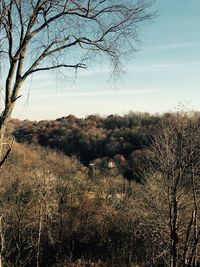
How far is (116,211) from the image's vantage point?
33406 mm

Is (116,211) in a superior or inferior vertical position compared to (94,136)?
inferior

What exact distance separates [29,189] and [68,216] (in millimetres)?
3965

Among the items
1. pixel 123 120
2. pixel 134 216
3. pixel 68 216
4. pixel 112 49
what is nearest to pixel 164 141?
pixel 112 49

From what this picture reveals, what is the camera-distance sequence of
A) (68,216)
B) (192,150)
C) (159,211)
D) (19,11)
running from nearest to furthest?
(19,11), (192,150), (159,211), (68,216)

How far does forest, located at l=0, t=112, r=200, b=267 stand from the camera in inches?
529

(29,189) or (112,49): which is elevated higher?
(112,49)

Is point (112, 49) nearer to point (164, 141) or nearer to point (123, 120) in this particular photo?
point (164, 141)

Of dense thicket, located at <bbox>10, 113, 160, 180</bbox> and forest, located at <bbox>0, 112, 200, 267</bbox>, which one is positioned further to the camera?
dense thicket, located at <bbox>10, 113, 160, 180</bbox>

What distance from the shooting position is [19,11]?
5391mm

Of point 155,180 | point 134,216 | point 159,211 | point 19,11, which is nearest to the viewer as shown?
point 19,11

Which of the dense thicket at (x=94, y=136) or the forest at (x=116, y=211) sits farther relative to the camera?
the dense thicket at (x=94, y=136)

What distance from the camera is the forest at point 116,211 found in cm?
1345

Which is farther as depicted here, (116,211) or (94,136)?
(94,136)

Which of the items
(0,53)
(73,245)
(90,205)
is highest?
(0,53)
